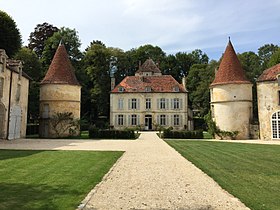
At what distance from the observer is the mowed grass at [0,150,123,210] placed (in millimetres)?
4406

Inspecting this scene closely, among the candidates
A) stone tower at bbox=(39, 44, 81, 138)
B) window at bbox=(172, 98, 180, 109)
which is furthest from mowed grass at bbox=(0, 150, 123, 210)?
window at bbox=(172, 98, 180, 109)

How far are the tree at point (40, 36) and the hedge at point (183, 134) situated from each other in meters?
27.7

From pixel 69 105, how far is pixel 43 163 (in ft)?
52.9

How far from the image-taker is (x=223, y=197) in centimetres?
500

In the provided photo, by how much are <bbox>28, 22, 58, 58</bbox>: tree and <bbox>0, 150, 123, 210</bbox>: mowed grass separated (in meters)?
35.7

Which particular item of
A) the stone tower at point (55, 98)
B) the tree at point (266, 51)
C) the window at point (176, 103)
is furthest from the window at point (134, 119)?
the tree at point (266, 51)

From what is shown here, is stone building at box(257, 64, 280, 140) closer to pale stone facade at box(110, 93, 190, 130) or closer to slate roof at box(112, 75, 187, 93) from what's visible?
pale stone facade at box(110, 93, 190, 130)

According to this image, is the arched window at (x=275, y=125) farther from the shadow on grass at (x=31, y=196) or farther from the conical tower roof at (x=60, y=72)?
the shadow on grass at (x=31, y=196)

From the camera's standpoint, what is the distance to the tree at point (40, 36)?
40.5 m

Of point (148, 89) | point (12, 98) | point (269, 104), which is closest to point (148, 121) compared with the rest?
point (148, 89)

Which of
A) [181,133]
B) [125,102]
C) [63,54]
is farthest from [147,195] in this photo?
[125,102]

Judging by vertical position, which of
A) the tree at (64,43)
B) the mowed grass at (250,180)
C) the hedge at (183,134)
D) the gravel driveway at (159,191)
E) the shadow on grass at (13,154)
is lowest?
the gravel driveway at (159,191)

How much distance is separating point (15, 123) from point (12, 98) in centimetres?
201

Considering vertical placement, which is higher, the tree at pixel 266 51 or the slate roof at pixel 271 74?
the tree at pixel 266 51
